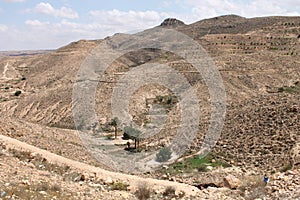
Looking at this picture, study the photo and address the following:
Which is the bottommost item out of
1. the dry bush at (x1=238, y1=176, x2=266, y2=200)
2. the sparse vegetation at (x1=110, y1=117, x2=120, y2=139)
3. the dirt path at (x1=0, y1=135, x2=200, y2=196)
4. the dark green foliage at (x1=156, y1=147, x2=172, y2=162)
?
the sparse vegetation at (x1=110, y1=117, x2=120, y2=139)

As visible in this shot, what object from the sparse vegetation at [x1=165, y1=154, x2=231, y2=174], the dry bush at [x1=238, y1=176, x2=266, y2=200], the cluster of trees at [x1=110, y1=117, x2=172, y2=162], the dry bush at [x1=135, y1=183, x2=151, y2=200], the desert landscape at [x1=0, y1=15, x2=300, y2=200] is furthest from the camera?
the cluster of trees at [x1=110, y1=117, x2=172, y2=162]

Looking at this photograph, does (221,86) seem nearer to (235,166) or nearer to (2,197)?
(235,166)

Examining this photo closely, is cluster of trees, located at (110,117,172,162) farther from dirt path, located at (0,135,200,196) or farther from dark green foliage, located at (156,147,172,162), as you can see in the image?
dirt path, located at (0,135,200,196)

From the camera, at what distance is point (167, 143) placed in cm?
2122

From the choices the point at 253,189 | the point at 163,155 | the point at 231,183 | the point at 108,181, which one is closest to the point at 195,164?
the point at 163,155

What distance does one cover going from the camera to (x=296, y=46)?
57375mm

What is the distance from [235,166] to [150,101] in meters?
24.1

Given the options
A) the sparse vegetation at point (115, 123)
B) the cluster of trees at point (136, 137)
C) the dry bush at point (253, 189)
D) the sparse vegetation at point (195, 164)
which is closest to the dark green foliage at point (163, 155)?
the cluster of trees at point (136, 137)

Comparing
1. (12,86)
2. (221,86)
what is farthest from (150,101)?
(12,86)

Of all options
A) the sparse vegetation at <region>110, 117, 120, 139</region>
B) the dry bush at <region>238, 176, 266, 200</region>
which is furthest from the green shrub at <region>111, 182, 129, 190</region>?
the sparse vegetation at <region>110, 117, 120, 139</region>

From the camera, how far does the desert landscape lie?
33.7ft

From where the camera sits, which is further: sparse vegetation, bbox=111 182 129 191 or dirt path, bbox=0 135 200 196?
dirt path, bbox=0 135 200 196

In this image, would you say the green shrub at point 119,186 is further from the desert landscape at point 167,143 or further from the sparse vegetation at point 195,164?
the sparse vegetation at point 195,164

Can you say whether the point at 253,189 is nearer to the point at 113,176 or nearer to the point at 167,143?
the point at 113,176
